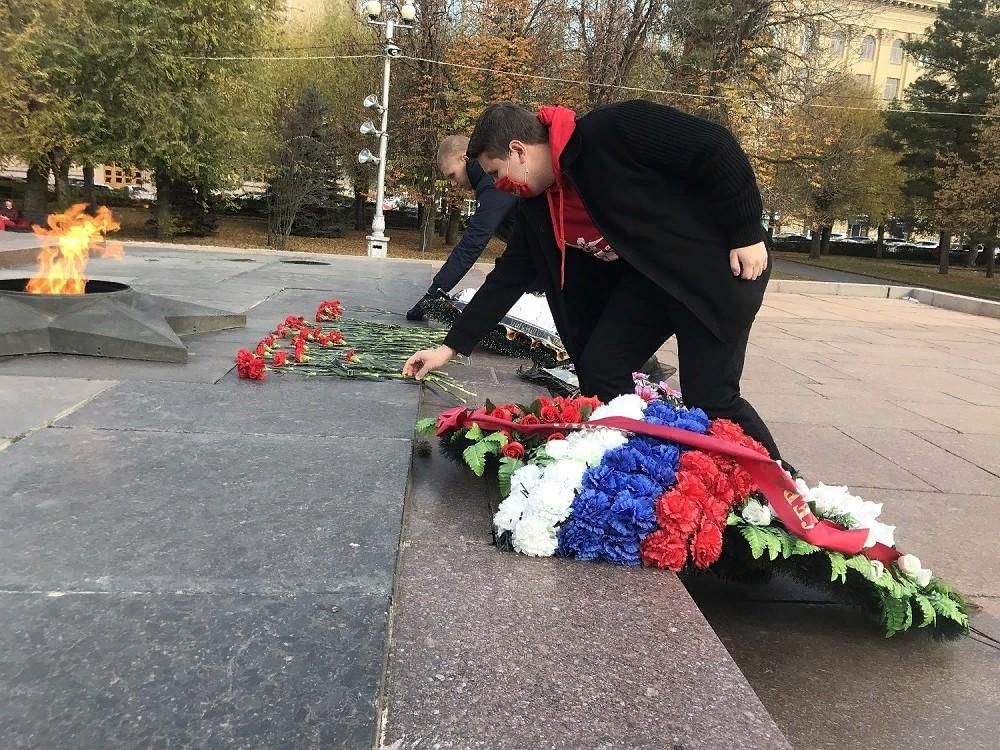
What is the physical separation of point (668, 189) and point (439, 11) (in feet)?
77.5

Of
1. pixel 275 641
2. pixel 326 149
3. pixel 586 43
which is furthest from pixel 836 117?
pixel 275 641

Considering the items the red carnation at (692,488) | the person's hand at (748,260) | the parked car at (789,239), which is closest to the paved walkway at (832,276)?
the parked car at (789,239)

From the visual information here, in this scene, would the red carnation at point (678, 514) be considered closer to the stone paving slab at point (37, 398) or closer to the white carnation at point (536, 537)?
the white carnation at point (536, 537)

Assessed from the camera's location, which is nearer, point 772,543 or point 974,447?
point 772,543

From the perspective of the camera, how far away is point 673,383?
221 inches

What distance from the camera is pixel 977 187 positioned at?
80.4 feet

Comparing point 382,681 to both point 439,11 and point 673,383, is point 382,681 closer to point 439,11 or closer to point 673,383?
point 673,383

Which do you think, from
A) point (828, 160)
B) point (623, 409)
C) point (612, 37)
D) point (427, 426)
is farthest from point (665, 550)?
point (828, 160)

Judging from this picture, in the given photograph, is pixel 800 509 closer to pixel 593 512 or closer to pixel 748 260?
pixel 593 512

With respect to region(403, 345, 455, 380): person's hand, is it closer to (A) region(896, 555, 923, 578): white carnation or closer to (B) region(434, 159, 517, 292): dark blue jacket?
(A) region(896, 555, 923, 578): white carnation

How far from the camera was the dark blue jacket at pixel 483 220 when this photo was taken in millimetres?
5672

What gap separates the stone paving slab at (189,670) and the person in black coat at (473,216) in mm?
3694

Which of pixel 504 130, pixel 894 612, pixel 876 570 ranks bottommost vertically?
pixel 894 612

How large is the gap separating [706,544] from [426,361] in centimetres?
130
